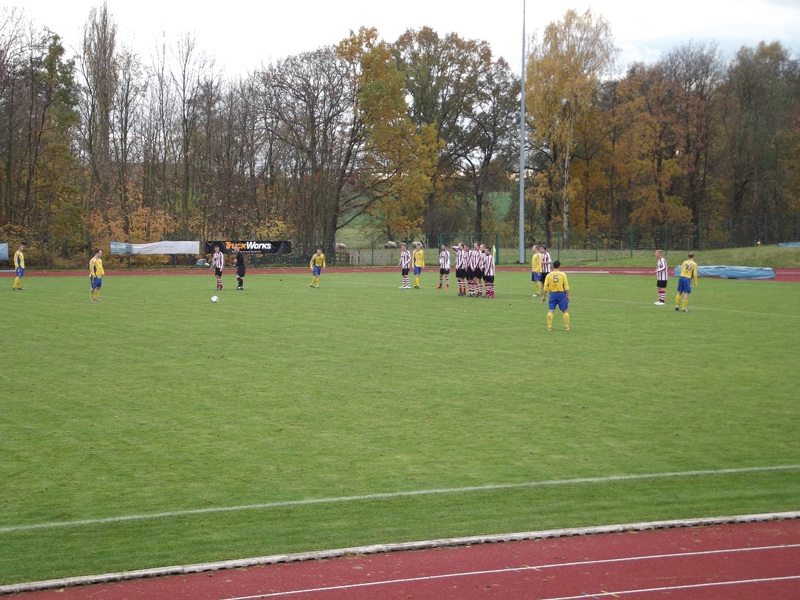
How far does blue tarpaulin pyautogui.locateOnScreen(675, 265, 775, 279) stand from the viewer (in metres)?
38.5

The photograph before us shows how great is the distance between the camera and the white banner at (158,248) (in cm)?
4847

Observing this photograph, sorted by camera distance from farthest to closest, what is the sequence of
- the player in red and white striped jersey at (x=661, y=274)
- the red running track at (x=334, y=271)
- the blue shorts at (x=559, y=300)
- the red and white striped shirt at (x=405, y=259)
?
the red running track at (x=334, y=271) → the red and white striped shirt at (x=405, y=259) → the player in red and white striped jersey at (x=661, y=274) → the blue shorts at (x=559, y=300)

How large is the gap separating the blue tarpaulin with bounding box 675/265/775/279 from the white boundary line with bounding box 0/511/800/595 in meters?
33.6

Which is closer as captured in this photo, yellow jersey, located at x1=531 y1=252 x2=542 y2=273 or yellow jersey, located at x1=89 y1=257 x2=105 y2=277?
yellow jersey, located at x1=89 y1=257 x2=105 y2=277

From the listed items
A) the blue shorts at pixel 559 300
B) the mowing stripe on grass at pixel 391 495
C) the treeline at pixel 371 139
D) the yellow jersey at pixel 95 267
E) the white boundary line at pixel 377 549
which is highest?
the treeline at pixel 371 139

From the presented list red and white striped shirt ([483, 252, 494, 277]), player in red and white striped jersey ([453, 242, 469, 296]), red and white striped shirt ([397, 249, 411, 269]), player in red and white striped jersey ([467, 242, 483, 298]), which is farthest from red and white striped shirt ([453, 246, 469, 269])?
red and white striped shirt ([397, 249, 411, 269])

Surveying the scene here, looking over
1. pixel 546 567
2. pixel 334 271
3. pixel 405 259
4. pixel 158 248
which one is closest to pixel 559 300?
pixel 546 567

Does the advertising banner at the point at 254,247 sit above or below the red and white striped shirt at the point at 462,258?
above

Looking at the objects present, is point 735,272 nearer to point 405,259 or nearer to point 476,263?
point 405,259

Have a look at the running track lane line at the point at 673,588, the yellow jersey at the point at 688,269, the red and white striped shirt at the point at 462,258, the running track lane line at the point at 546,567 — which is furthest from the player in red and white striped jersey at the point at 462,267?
the running track lane line at the point at 673,588

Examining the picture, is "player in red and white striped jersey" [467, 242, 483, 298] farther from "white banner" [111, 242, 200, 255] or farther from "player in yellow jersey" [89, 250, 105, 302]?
"white banner" [111, 242, 200, 255]

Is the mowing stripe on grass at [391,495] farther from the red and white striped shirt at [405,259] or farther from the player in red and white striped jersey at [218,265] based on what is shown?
the red and white striped shirt at [405,259]

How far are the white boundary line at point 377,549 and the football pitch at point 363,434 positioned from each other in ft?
0.55

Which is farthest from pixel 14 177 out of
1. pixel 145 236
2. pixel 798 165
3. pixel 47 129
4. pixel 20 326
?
pixel 798 165
